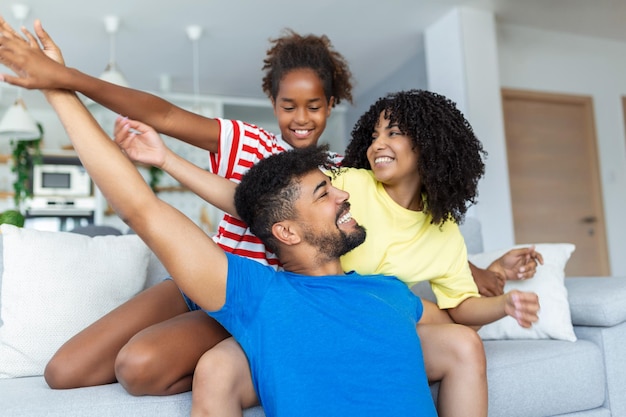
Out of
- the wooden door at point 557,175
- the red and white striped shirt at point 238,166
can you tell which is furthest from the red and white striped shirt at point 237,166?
the wooden door at point 557,175

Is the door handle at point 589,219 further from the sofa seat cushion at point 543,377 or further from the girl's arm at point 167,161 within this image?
the girl's arm at point 167,161

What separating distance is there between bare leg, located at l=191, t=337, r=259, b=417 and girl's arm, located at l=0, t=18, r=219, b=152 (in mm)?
570

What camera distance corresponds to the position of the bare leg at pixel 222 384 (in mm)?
1178

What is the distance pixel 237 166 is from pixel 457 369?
0.77 metres

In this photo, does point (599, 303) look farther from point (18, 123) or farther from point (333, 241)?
point (18, 123)

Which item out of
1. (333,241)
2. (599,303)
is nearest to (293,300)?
(333,241)

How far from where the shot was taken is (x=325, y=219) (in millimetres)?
1351

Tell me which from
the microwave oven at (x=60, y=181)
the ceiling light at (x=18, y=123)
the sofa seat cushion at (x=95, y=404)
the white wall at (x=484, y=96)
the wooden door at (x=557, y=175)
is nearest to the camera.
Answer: the sofa seat cushion at (x=95, y=404)

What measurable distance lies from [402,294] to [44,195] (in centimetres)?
536

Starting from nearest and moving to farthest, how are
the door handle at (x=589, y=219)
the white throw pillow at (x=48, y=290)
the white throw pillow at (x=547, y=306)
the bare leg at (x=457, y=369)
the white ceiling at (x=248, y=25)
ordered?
the bare leg at (x=457, y=369) < the white throw pillow at (x=48, y=290) < the white throw pillow at (x=547, y=306) < the white ceiling at (x=248, y=25) < the door handle at (x=589, y=219)

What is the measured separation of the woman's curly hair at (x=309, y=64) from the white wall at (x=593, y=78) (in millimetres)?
3449

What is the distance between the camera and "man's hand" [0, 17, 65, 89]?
103 cm

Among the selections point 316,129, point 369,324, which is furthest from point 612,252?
point 369,324

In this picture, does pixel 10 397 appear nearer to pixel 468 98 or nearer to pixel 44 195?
pixel 468 98
